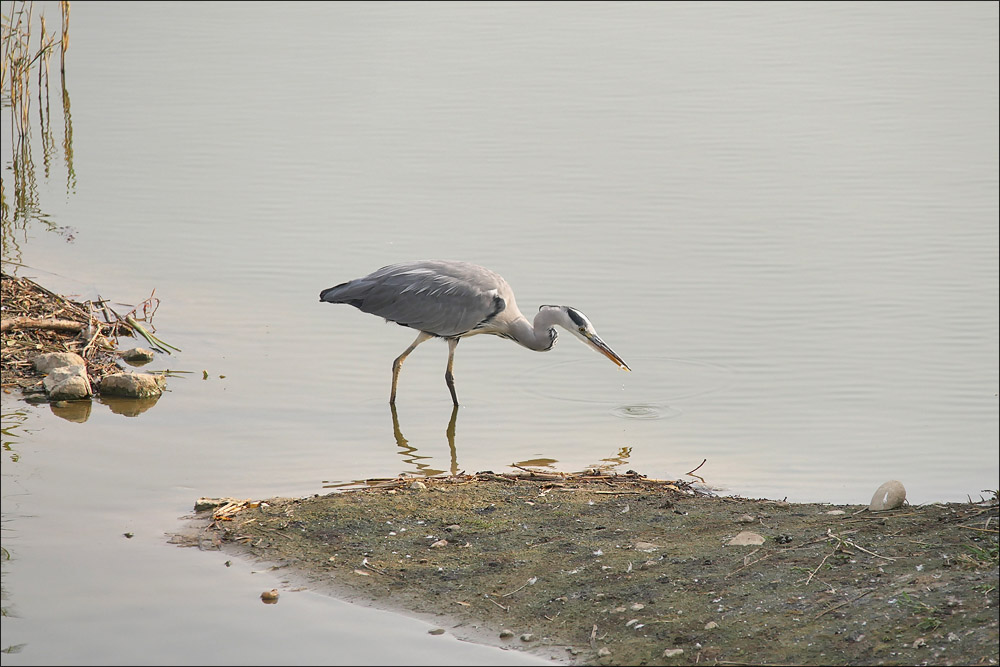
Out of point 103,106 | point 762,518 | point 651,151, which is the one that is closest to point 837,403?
point 762,518

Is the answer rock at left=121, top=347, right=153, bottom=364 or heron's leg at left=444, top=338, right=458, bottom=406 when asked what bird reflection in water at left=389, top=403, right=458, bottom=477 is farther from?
rock at left=121, top=347, right=153, bottom=364

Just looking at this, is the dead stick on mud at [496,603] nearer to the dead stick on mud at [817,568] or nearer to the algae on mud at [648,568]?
the algae on mud at [648,568]

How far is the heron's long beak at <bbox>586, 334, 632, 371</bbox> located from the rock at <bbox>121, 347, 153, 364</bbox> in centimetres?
321

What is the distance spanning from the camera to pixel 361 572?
549 centimetres

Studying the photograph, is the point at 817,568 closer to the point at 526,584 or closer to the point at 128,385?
the point at 526,584

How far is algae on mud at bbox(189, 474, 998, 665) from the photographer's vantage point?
456 cm

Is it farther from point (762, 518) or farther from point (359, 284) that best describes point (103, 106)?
point (762, 518)

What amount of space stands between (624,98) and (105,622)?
13.9m

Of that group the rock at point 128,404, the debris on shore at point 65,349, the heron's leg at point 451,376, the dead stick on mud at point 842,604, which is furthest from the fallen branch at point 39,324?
the dead stick on mud at point 842,604

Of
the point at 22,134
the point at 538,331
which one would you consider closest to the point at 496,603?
the point at 538,331

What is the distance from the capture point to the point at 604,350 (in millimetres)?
9523

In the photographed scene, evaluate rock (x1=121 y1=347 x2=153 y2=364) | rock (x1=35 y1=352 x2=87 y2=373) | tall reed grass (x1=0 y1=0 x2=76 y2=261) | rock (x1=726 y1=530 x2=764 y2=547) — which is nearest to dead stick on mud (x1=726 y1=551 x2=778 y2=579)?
rock (x1=726 y1=530 x2=764 y2=547)

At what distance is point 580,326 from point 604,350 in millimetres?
253

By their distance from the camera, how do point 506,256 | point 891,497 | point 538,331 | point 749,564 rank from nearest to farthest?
point 749,564 → point 891,497 → point 538,331 → point 506,256
